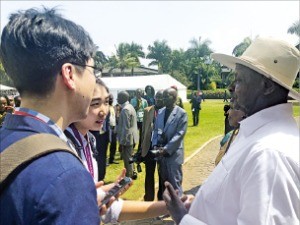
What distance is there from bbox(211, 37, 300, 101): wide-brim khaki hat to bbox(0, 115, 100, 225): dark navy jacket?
54.7 inches

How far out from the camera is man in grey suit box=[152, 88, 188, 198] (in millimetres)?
5855

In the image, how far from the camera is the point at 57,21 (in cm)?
127

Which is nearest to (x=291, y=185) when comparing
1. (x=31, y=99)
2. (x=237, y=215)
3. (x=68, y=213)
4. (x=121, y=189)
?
(x=237, y=215)

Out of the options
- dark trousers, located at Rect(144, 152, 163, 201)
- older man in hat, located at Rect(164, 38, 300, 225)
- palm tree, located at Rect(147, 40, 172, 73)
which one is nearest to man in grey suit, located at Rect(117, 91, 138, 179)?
dark trousers, located at Rect(144, 152, 163, 201)

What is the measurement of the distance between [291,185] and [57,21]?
116 centimetres

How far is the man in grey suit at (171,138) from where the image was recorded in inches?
231

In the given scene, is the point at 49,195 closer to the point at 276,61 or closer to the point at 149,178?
the point at 276,61

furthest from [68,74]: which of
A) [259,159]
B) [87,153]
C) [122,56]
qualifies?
[122,56]

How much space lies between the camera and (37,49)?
121 centimetres

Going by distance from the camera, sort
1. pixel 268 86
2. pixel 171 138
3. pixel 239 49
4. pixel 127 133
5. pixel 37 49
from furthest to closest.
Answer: pixel 239 49 → pixel 127 133 → pixel 171 138 → pixel 268 86 → pixel 37 49

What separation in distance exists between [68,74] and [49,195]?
44 cm

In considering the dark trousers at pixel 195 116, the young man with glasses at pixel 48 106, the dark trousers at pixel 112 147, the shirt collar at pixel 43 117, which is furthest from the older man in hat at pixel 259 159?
the dark trousers at pixel 195 116

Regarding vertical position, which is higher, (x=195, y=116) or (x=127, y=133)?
(x=127, y=133)

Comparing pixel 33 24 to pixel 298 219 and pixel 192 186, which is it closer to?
pixel 298 219
